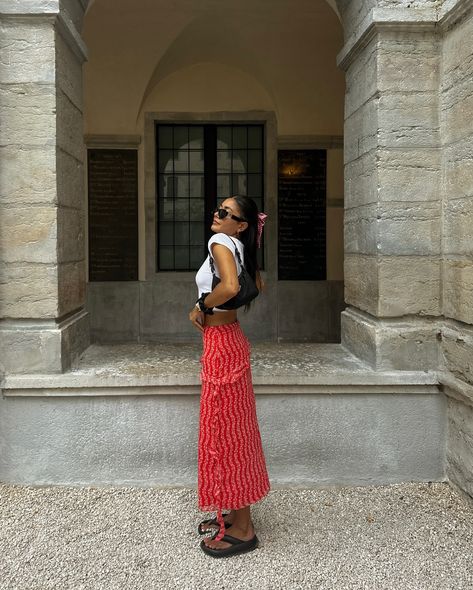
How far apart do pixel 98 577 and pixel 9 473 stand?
3.95 feet

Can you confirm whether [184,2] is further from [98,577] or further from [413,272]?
[98,577]

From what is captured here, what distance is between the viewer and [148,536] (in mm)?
3160

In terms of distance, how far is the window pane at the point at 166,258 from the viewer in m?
8.25

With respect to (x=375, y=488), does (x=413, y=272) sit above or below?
above

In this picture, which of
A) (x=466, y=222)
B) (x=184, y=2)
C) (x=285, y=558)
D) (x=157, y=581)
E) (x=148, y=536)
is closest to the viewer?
(x=157, y=581)

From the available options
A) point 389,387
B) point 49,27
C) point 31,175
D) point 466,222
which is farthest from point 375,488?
point 49,27

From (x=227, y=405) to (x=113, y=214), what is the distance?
17.7 ft

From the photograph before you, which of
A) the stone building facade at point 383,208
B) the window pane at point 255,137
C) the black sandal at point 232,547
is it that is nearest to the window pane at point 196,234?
the window pane at point 255,137

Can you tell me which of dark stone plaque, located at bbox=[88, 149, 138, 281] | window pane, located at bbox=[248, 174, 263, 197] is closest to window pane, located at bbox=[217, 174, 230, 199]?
window pane, located at bbox=[248, 174, 263, 197]

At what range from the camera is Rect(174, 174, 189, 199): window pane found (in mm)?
8211

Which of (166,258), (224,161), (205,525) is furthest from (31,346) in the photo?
(224,161)

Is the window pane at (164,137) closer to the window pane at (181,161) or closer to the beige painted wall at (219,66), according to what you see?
the window pane at (181,161)

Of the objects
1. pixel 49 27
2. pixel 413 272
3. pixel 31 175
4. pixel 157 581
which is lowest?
pixel 157 581

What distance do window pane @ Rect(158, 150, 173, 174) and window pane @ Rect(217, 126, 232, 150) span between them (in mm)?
665
